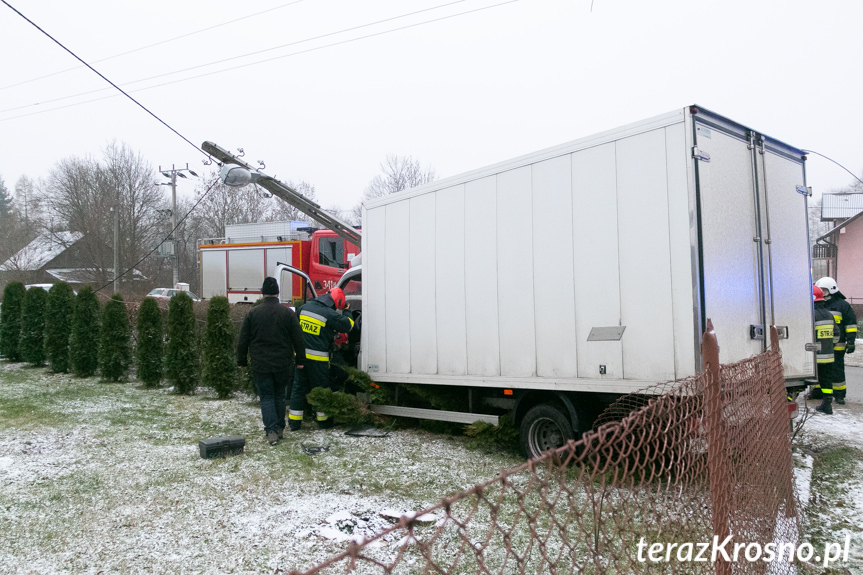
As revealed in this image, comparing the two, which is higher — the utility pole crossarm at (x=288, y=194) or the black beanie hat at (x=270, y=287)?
the utility pole crossarm at (x=288, y=194)

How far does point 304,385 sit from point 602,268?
4027mm

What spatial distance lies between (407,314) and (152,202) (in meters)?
33.3

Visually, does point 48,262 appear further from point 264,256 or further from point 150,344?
point 150,344

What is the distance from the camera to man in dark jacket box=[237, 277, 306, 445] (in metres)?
6.73

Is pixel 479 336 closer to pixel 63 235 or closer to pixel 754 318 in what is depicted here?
pixel 754 318

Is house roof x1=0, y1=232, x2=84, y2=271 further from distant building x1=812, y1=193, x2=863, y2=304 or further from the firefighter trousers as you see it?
distant building x1=812, y1=193, x2=863, y2=304

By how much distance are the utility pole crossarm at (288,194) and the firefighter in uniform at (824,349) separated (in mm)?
8669

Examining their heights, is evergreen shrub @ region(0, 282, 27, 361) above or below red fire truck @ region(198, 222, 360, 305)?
below

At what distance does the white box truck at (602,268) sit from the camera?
4566 mm

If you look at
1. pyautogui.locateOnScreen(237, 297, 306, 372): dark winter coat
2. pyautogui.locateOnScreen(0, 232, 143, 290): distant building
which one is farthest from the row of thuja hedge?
Result: pyautogui.locateOnScreen(0, 232, 143, 290): distant building

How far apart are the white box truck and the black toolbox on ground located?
6.60ft

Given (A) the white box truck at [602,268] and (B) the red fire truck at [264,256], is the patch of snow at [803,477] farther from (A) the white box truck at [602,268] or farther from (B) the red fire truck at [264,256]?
(B) the red fire truck at [264,256]

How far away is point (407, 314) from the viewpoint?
6922mm

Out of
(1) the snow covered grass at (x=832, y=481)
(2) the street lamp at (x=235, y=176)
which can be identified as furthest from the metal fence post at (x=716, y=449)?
(2) the street lamp at (x=235, y=176)
